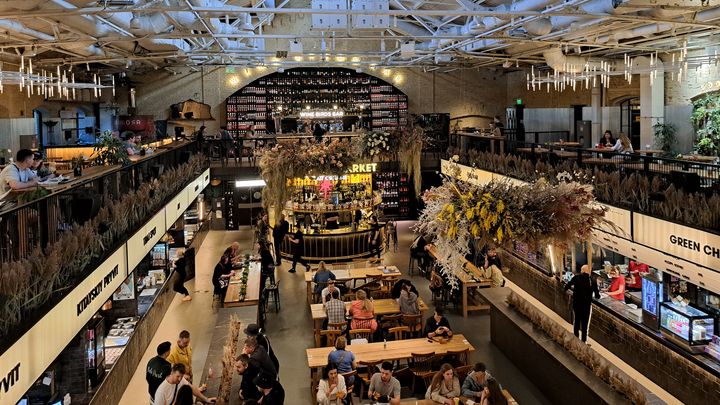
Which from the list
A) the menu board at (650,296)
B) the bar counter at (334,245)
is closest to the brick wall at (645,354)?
the menu board at (650,296)

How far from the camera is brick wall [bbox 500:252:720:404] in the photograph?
7.48 m

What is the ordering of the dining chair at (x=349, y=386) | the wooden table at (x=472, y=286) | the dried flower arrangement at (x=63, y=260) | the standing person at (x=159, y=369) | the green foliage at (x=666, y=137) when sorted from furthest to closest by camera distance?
the green foliage at (x=666, y=137) → the wooden table at (x=472, y=286) → the dining chair at (x=349, y=386) → the standing person at (x=159, y=369) → the dried flower arrangement at (x=63, y=260)

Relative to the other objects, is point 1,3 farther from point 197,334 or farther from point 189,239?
point 189,239

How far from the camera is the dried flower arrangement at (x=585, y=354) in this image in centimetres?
638

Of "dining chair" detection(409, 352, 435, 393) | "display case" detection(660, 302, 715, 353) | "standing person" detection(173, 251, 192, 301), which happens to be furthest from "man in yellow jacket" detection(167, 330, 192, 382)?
"display case" detection(660, 302, 715, 353)

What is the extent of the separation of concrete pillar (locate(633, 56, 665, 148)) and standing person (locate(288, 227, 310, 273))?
9.65 m

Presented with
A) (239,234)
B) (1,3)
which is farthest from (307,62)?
(1,3)

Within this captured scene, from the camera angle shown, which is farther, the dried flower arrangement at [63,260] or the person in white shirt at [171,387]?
the person in white shirt at [171,387]

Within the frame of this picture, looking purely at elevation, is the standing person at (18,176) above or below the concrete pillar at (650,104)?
below

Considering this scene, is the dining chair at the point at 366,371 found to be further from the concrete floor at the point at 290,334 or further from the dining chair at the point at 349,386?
the concrete floor at the point at 290,334

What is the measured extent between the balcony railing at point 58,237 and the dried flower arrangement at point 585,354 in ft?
18.0

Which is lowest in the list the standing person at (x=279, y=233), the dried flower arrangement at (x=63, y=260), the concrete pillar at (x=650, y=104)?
the standing person at (x=279, y=233)

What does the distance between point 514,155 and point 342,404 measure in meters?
7.88

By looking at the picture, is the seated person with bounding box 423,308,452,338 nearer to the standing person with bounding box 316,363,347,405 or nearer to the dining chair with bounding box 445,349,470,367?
the dining chair with bounding box 445,349,470,367
